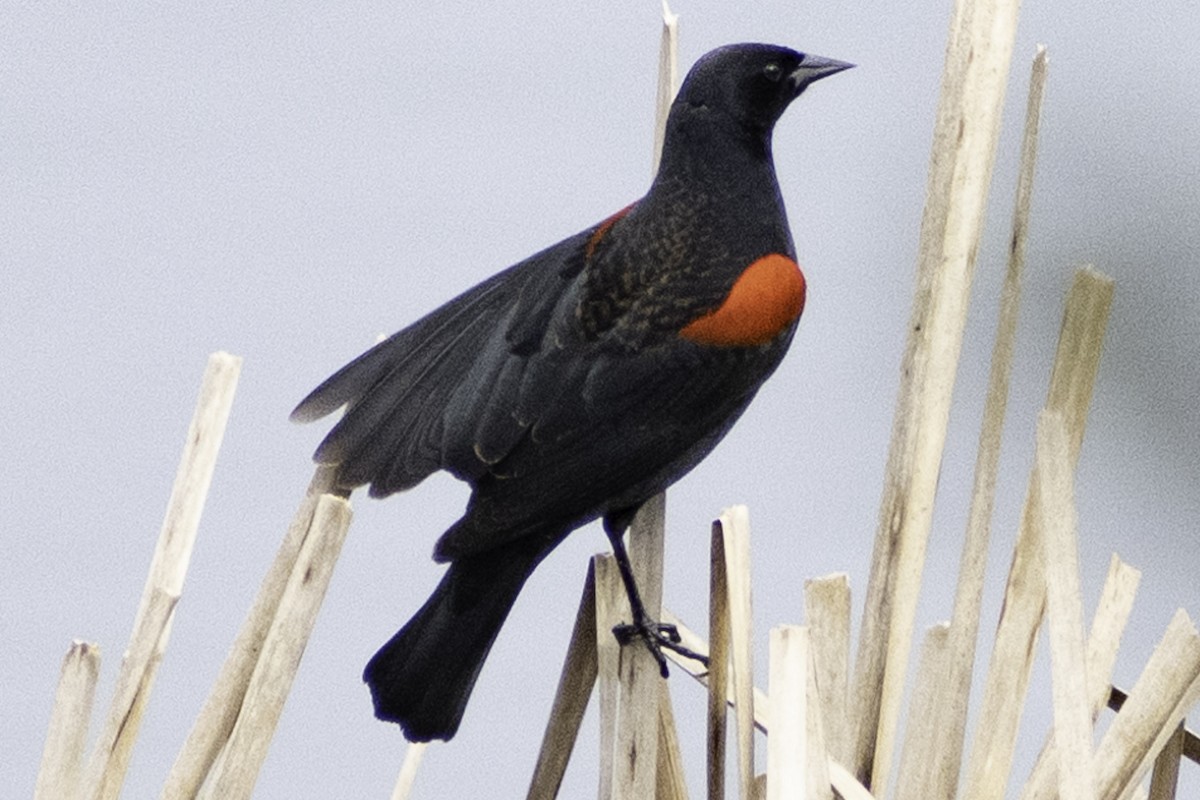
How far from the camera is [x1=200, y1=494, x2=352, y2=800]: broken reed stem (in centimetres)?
144

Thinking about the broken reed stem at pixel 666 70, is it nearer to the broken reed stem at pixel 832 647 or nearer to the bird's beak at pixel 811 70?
the bird's beak at pixel 811 70

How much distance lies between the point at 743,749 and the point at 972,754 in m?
0.24

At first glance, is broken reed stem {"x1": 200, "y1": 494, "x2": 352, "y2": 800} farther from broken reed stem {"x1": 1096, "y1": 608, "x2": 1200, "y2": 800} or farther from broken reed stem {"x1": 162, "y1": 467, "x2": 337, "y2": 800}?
broken reed stem {"x1": 1096, "y1": 608, "x2": 1200, "y2": 800}

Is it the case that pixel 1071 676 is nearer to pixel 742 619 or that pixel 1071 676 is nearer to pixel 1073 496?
pixel 1073 496

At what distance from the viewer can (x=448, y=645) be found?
190cm

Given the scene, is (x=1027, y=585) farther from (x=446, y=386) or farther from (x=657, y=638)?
(x=446, y=386)

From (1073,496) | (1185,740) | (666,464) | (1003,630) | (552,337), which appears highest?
(552,337)

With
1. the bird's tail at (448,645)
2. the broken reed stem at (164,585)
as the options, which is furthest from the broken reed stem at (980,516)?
the broken reed stem at (164,585)

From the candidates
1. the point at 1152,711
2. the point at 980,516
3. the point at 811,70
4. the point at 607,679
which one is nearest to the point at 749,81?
the point at 811,70

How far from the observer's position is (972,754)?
1.59 metres

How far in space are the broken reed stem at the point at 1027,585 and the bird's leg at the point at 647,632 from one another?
0.32m

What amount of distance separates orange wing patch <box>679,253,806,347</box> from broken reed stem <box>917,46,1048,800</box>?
0.40 metres

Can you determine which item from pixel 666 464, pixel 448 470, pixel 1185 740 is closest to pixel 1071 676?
pixel 1185 740

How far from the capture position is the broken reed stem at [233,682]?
1492 mm
